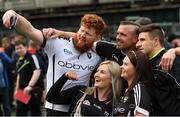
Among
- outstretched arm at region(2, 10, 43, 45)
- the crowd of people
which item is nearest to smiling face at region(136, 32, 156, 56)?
the crowd of people

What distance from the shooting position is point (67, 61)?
184 inches

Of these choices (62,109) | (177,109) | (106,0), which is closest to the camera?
(177,109)

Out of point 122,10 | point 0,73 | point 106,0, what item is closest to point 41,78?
point 0,73

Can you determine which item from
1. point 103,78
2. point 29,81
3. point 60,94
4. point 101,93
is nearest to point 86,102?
point 101,93

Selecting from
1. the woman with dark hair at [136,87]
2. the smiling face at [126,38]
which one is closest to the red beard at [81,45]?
the smiling face at [126,38]

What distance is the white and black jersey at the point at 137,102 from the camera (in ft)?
12.1

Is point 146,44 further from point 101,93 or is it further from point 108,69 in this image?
point 101,93

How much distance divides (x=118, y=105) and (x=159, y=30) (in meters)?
0.73

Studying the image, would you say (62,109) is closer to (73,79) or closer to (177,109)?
(73,79)

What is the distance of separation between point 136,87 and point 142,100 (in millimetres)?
120

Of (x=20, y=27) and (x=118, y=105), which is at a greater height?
(x=20, y=27)

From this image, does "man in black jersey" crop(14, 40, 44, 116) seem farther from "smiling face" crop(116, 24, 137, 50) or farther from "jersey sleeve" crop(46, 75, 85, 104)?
"smiling face" crop(116, 24, 137, 50)

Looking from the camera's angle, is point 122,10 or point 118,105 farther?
point 122,10

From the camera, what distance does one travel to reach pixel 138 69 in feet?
12.5
